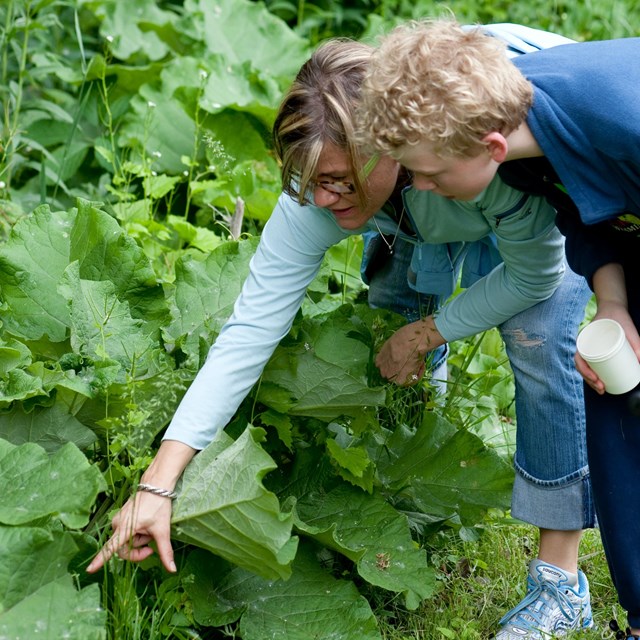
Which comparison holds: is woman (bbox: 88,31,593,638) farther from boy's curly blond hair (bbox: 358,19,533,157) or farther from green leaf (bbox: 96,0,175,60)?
green leaf (bbox: 96,0,175,60)

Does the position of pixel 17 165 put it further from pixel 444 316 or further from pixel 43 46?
pixel 444 316

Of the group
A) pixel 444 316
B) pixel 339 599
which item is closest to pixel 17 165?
pixel 444 316

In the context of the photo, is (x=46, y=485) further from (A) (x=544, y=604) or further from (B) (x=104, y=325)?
(A) (x=544, y=604)

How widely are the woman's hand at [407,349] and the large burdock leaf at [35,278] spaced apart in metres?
0.75

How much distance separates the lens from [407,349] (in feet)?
7.75

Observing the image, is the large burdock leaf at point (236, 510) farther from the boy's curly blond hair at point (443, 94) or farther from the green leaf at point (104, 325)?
the boy's curly blond hair at point (443, 94)

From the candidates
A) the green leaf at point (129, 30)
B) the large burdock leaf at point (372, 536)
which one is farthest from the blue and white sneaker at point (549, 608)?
the green leaf at point (129, 30)

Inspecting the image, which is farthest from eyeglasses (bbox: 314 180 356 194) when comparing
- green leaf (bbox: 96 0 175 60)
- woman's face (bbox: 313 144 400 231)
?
green leaf (bbox: 96 0 175 60)

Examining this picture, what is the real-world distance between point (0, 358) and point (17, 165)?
1938mm

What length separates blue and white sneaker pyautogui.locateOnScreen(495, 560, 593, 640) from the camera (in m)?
2.26

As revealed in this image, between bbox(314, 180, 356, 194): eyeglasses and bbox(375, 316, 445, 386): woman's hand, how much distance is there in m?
0.50

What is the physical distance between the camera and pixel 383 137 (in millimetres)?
1742

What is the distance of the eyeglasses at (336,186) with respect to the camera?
197 cm

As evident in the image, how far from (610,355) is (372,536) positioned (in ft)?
2.26
